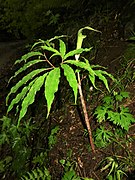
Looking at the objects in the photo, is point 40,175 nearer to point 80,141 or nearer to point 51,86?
point 80,141

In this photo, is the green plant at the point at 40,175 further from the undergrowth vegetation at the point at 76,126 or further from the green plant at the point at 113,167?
the green plant at the point at 113,167

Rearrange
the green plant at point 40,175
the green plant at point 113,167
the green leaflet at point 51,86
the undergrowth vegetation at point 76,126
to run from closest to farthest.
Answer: the green leaflet at point 51,86 < the undergrowth vegetation at point 76,126 < the green plant at point 113,167 < the green plant at point 40,175

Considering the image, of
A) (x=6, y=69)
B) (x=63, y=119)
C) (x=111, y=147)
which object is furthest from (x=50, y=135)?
(x=6, y=69)

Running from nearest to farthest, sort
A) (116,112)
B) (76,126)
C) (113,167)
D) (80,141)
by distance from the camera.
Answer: (113,167), (116,112), (80,141), (76,126)

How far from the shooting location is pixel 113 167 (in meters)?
2.25

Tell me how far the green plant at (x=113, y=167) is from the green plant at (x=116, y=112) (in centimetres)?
29

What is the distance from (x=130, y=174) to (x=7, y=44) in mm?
7393

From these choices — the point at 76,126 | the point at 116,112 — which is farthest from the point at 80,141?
the point at 116,112

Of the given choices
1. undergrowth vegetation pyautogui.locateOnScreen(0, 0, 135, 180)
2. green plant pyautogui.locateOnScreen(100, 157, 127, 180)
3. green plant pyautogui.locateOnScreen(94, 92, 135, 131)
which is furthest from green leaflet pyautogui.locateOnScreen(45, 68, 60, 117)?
green plant pyautogui.locateOnScreen(100, 157, 127, 180)

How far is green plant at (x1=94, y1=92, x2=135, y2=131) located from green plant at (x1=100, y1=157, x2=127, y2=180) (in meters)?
0.29

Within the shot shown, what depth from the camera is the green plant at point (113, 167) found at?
220 centimetres

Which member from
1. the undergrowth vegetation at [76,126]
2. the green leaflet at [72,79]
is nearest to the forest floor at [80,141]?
the undergrowth vegetation at [76,126]

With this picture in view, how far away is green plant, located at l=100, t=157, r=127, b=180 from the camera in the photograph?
2201mm

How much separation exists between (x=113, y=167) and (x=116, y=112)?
48 centimetres
